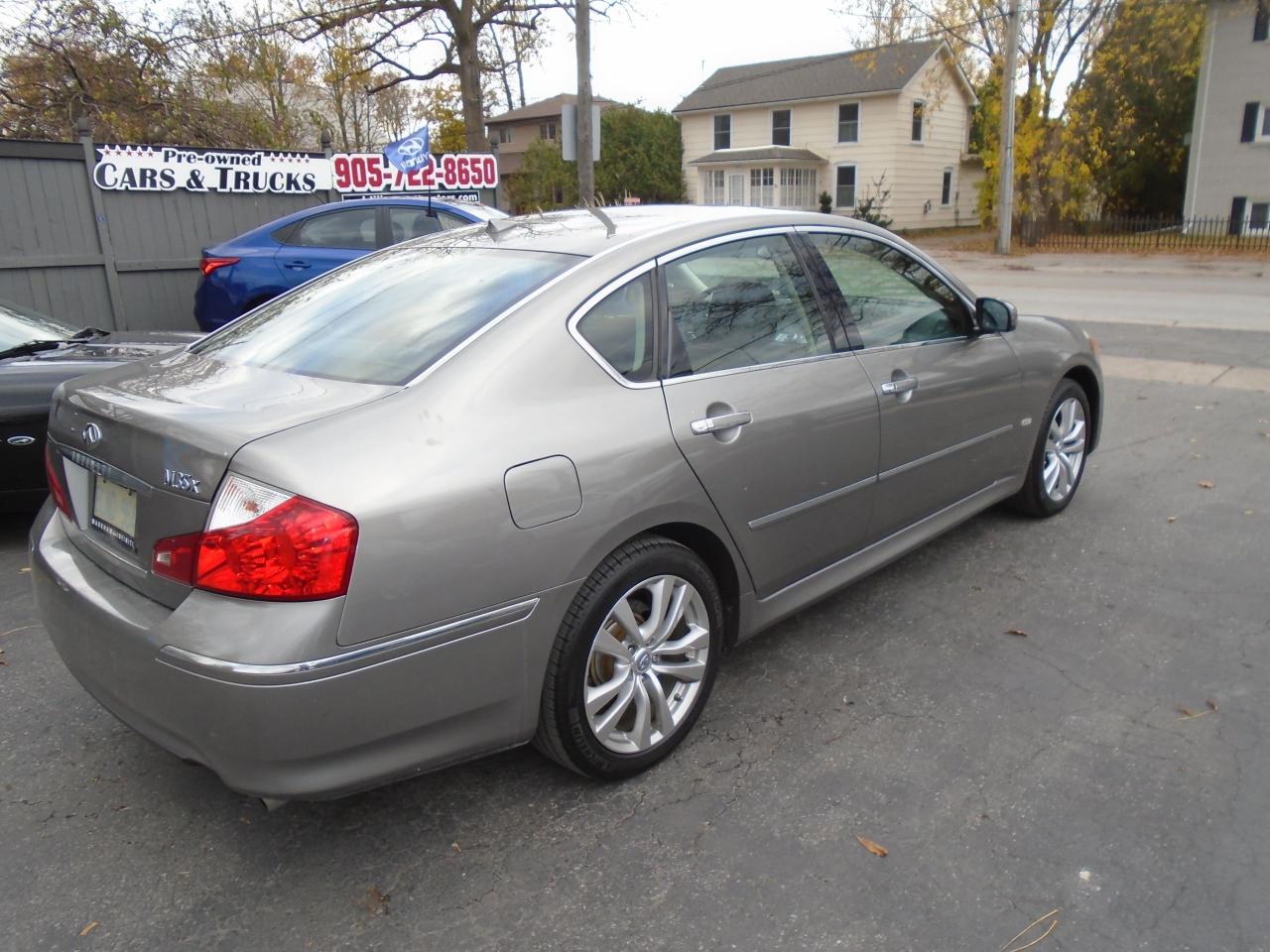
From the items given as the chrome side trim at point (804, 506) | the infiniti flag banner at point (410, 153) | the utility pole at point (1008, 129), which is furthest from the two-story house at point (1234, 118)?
the chrome side trim at point (804, 506)

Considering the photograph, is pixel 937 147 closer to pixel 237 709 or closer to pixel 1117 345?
pixel 1117 345

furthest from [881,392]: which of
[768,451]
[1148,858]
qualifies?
[1148,858]

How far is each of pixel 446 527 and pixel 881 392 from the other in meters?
1.97

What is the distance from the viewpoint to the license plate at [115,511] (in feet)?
8.21

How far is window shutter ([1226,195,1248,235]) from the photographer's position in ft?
94.2

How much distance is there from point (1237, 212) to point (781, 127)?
771 inches

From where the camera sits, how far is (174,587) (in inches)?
92.7

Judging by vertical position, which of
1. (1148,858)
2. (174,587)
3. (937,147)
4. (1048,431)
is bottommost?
(1148,858)

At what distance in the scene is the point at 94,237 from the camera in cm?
1011

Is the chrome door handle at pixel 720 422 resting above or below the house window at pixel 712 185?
below

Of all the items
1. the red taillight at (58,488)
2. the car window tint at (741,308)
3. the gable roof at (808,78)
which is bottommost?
the red taillight at (58,488)

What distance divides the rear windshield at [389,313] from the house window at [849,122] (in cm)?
4102

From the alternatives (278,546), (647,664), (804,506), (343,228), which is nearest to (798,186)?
(343,228)

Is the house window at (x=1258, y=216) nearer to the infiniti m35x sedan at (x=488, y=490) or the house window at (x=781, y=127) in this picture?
the house window at (x=781, y=127)
